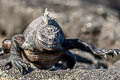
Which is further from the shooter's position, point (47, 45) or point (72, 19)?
point (72, 19)

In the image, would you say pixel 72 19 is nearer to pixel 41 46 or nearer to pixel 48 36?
pixel 41 46

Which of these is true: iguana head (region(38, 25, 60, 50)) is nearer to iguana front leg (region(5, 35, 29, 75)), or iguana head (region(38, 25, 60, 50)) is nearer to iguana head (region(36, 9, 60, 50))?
iguana head (region(36, 9, 60, 50))

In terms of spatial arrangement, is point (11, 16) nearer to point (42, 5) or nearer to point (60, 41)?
point (42, 5)

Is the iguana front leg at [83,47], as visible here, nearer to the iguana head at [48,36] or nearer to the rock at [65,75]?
the iguana head at [48,36]

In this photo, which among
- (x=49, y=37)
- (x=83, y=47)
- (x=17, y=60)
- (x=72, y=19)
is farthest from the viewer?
(x=72, y=19)

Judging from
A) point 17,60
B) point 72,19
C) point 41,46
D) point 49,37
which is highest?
point 49,37

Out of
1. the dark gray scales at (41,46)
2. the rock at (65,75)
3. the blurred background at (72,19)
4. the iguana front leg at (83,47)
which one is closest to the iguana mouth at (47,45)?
the dark gray scales at (41,46)

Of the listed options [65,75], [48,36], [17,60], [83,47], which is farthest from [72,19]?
[65,75]

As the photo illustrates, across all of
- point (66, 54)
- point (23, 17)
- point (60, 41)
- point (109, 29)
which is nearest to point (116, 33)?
point (109, 29)
